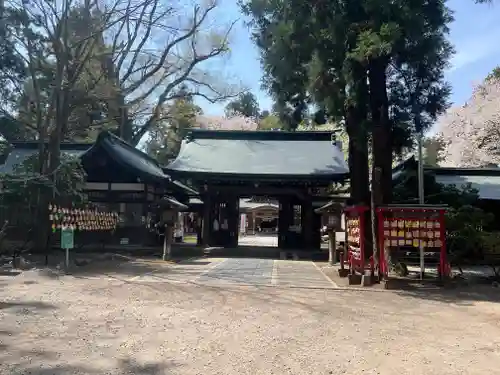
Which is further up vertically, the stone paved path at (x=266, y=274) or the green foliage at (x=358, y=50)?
the green foliage at (x=358, y=50)

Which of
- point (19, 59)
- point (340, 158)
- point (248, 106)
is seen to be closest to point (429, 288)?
point (340, 158)

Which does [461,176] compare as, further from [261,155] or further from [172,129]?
[172,129]

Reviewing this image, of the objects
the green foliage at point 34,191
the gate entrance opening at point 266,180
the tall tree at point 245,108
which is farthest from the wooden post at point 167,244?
the tall tree at point 245,108

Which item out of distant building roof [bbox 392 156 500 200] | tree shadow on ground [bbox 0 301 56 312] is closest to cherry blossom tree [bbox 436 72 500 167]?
distant building roof [bbox 392 156 500 200]

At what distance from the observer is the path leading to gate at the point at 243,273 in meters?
11.3

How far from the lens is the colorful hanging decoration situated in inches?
570

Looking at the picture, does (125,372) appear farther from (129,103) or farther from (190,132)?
(129,103)

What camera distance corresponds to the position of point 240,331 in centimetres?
662

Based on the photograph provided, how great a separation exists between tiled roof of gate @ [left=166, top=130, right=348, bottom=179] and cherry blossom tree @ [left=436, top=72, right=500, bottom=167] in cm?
970

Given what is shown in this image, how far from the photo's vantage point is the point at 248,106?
4641 centimetres

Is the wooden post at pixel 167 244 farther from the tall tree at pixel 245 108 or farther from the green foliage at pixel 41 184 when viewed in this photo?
the tall tree at pixel 245 108

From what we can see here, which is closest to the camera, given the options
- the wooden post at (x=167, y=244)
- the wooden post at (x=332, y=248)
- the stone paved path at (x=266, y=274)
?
the stone paved path at (x=266, y=274)

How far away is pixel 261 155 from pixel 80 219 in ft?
31.9

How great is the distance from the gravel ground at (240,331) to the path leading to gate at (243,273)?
1.01 metres
